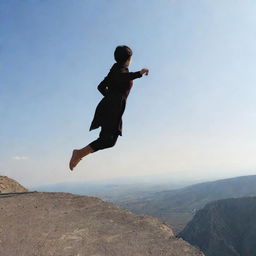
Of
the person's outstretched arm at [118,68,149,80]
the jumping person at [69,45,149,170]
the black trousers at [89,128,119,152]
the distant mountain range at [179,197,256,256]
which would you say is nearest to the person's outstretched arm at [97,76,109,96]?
the jumping person at [69,45,149,170]

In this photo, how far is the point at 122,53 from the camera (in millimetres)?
5754

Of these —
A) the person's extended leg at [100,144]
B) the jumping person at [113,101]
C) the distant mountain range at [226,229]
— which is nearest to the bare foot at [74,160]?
the person's extended leg at [100,144]

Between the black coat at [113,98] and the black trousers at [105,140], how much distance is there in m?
0.06

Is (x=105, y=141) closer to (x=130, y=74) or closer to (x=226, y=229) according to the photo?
(x=130, y=74)

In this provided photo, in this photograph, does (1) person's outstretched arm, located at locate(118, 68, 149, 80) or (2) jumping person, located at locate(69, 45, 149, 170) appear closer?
(1) person's outstretched arm, located at locate(118, 68, 149, 80)

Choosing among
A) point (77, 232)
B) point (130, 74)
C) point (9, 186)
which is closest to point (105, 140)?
point (130, 74)

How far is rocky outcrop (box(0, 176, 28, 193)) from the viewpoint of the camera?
1175 centimetres

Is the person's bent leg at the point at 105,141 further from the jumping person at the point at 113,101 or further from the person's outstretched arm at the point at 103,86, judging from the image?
the person's outstretched arm at the point at 103,86

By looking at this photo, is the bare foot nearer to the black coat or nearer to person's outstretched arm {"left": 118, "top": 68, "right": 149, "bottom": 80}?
the black coat

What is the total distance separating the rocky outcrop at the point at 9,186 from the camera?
11747 mm

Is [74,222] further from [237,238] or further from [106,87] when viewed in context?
[237,238]

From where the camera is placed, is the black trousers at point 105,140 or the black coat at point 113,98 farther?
the black trousers at point 105,140

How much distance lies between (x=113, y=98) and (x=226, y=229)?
90.2m

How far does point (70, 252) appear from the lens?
16.4 feet
